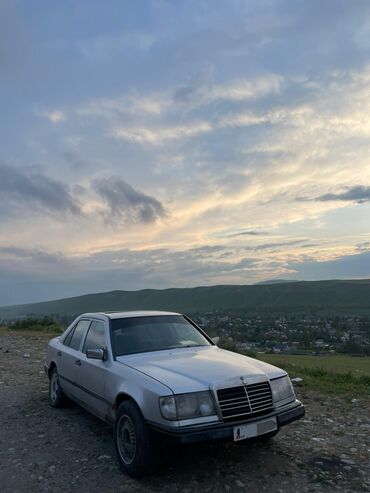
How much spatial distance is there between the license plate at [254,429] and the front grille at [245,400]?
0.10m

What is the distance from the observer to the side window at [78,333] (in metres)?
6.63

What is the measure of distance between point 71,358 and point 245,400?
10.1 feet

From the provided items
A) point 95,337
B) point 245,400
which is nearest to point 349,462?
point 245,400

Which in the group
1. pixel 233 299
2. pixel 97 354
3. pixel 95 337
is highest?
pixel 95 337

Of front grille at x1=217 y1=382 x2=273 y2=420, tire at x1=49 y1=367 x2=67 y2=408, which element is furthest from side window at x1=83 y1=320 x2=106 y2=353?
front grille at x1=217 y1=382 x2=273 y2=420

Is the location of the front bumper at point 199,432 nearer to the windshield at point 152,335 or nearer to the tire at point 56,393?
the windshield at point 152,335

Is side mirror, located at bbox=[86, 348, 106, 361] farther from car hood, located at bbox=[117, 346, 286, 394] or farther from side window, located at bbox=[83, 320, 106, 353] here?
side window, located at bbox=[83, 320, 106, 353]

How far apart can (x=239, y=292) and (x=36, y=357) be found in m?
98.5

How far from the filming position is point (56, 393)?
7.13m

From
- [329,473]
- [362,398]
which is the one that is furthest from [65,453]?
[362,398]

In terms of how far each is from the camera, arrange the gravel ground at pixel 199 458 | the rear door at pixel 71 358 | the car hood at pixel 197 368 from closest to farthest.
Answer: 1. the gravel ground at pixel 199 458
2. the car hood at pixel 197 368
3. the rear door at pixel 71 358

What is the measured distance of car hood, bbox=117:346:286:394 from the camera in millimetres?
4367

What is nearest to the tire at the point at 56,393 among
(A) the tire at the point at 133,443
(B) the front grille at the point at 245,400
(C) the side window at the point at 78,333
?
(C) the side window at the point at 78,333

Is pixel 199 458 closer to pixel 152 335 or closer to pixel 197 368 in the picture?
pixel 197 368
